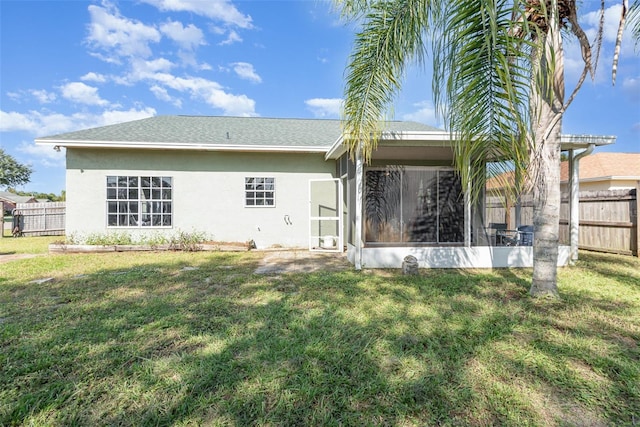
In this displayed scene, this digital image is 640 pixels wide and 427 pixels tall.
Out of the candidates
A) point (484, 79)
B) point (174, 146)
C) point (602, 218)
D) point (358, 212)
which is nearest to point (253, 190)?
point (174, 146)

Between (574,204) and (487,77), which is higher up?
(487,77)

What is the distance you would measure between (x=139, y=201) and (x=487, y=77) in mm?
9174

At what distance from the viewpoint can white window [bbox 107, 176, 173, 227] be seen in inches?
349

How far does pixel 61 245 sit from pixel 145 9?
7.89 metres

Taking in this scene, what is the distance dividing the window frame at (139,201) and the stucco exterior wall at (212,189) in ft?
0.39

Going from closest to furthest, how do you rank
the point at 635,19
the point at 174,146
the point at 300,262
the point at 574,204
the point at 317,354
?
the point at 317,354 < the point at 635,19 < the point at 574,204 < the point at 300,262 < the point at 174,146

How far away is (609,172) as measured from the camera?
14961 millimetres

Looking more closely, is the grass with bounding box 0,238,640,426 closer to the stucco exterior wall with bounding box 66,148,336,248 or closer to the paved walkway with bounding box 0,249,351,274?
the paved walkway with bounding box 0,249,351,274

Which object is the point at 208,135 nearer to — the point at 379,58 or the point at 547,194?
the point at 379,58

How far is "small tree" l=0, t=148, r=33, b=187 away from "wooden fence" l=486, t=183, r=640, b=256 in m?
43.8

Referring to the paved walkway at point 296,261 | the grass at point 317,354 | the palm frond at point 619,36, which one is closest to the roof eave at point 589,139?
the grass at point 317,354

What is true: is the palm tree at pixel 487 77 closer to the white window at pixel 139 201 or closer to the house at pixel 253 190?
the house at pixel 253 190

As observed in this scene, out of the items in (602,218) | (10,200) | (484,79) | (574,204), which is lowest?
(602,218)

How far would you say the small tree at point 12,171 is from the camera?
1296 inches
